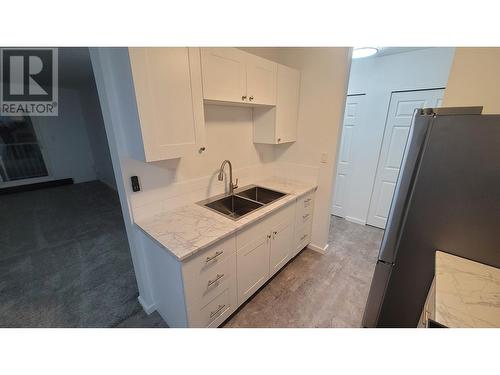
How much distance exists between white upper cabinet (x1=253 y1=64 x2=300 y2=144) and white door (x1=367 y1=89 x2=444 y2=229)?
4.71ft

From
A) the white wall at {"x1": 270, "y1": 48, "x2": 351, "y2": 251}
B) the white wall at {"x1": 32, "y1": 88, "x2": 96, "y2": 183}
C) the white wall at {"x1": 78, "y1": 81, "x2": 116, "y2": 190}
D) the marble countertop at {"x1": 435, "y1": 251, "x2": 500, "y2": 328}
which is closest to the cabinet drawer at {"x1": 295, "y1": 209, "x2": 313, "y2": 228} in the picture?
the white wall at {"x1": 270, "y1": 48, "x2": 351, "y2": 251}

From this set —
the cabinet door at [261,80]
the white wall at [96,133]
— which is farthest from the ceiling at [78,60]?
the cabinet door at [261,80]

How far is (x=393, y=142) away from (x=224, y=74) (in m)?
2.49

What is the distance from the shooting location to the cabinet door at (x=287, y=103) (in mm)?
1988

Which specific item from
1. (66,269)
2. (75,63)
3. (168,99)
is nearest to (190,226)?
(168,99)

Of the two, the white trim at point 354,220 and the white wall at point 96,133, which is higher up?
the white wall at point 96,133

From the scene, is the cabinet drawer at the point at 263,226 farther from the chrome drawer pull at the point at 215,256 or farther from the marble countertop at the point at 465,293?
the marble countertop at the point at 465,293

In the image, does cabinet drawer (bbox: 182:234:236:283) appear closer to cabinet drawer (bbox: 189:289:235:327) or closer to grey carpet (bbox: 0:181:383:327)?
cabinet drawer (bbox: 189:289:235:327)

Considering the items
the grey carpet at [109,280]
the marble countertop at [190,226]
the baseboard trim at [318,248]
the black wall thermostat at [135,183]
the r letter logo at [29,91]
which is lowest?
the grey carpet at [109,280]

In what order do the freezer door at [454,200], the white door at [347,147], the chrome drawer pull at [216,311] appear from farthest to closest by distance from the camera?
the white door at [347,147], the chrome drawer pull at [216,311], the freezer door at [454,200]

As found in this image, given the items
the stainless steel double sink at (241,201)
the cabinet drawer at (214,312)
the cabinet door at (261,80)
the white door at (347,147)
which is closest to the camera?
the cabinet drawer at (214,312)

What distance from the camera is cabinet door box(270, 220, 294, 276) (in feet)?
6.14

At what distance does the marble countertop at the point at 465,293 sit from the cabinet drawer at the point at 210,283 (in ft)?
3.60

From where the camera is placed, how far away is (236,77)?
156cm
